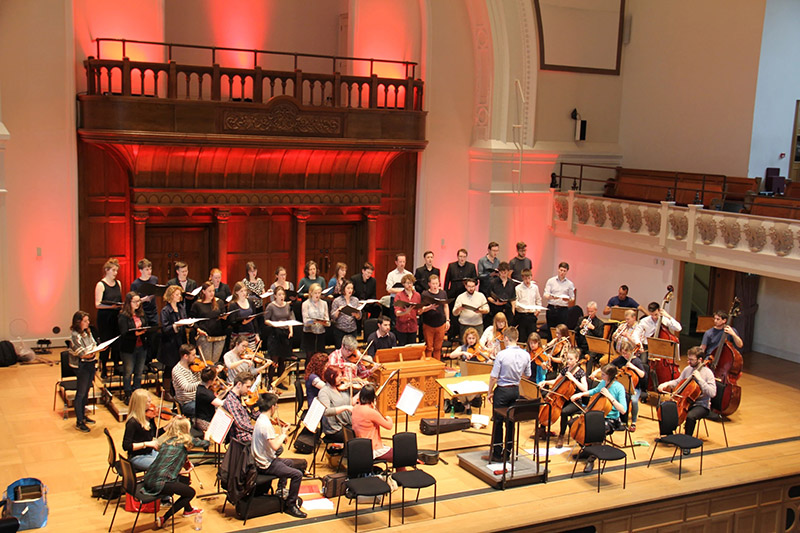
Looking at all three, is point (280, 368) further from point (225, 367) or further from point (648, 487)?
point (648, 487)

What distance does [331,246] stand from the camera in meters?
15.2

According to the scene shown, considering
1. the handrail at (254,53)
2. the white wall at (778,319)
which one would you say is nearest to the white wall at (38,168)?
the handrail at (254,53)

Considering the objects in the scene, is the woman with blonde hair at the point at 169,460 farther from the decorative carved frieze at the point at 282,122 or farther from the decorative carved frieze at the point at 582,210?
the decorative carved frieze at the point at 582,210

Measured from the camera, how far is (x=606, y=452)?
859cm

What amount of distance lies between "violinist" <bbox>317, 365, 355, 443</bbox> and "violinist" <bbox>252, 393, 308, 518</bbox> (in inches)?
26.8

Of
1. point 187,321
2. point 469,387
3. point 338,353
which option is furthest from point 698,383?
point 187,321

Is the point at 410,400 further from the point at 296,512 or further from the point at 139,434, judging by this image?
the point at 139,434

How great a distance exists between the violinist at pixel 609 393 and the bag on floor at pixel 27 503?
5350 mm

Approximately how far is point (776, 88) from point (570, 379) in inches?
308

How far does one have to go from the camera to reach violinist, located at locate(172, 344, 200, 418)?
8797 millimetres

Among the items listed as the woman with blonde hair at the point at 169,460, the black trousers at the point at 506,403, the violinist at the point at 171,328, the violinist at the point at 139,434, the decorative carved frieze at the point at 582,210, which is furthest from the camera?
the decorative carved frieze at the point at 582,210

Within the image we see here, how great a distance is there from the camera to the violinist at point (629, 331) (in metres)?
10.9

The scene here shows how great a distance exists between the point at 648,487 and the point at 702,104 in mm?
8758

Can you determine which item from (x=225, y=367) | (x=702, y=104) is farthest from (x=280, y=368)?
(x=702, y=104)
